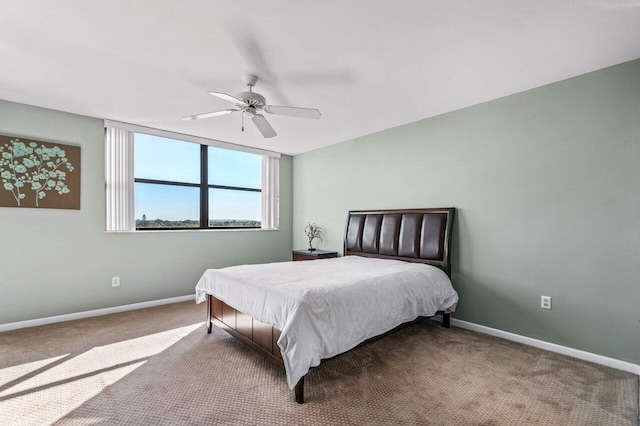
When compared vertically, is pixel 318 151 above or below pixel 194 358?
above

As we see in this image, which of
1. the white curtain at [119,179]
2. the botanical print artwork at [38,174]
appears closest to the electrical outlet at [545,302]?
the white curtain at [119,179]

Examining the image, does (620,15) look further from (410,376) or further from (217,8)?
(410,376)

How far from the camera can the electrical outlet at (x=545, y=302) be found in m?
2.84

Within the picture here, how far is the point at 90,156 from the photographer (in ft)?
12.5

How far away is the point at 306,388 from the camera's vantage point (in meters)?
2.18

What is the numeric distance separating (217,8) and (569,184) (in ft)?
10.4

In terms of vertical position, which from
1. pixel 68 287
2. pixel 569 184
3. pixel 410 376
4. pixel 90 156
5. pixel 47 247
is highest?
pixel 90 156

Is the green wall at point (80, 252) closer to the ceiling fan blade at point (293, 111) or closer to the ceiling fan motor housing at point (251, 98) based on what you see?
the ceiling fan motor housing at point (251, 98)

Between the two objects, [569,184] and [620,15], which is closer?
[620,15]

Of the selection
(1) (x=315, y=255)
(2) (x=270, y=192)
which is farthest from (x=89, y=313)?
(2) (x=270, y=192)

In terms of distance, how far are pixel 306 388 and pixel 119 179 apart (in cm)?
353

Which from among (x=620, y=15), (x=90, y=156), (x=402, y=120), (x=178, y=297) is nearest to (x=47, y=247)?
(x=90, y=156)

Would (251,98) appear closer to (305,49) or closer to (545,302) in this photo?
(305,49)

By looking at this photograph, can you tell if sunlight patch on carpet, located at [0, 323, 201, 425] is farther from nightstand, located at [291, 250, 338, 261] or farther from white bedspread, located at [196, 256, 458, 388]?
nightstand, located at [291, 250, 338, 261]
